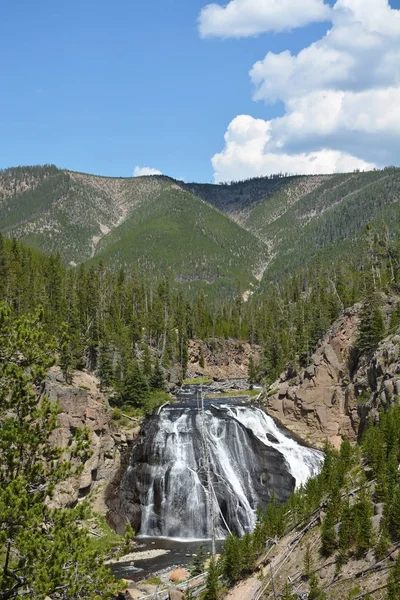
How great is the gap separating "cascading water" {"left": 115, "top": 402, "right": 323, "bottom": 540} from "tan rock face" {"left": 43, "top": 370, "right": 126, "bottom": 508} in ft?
8.96

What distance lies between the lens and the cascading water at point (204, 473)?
4403cm

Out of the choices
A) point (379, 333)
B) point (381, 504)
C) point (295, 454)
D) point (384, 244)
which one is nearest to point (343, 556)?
point (381, 504)

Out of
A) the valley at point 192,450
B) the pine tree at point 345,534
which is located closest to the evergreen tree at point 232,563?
the valley at point 192,450

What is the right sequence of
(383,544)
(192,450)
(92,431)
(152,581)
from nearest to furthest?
(383,544)
(152,581)
(192,450)
(92,431)

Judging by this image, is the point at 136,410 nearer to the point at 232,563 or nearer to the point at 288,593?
the point at 232,563

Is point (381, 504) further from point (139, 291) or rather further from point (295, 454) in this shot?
point (139, 291)

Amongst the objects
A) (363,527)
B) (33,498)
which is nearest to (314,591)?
(363,527)

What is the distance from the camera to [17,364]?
14.5 metres

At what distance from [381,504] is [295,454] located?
29.1 metres

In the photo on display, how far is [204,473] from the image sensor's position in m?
47.2

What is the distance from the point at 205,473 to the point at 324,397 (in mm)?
20473

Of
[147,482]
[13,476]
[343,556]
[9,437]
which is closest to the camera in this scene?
[9,437]

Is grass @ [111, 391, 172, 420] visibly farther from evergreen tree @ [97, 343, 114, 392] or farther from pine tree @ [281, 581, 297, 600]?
pine tree @ [281, 581, 297, 600]

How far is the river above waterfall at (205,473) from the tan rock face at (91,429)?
2725 mm
